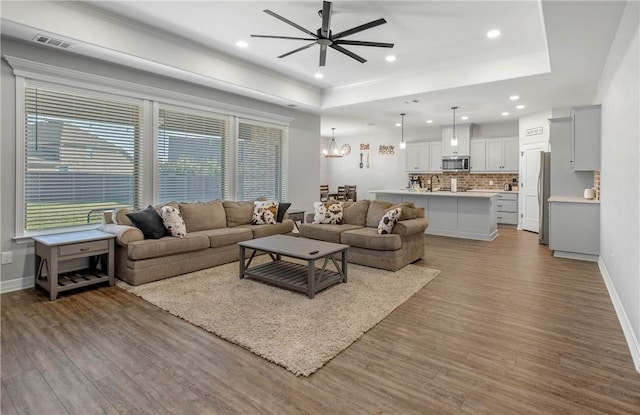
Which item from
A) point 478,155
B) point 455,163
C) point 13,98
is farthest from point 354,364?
point 478,155

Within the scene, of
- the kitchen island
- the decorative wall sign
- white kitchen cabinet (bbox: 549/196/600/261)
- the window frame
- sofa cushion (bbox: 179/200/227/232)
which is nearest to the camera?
the window frame

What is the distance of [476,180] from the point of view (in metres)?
9.71

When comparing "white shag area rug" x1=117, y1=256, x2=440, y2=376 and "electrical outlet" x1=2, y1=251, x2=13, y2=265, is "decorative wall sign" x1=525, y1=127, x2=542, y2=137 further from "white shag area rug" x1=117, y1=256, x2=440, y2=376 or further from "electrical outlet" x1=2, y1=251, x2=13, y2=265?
"electrical outlet" x1=2, y1=251, x2=13, y2=265

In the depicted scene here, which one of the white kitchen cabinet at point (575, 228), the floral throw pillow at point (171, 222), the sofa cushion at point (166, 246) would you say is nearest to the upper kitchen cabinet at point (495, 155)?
the white kitchen cabinet at point (575, 228)

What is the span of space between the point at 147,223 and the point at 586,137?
20.6 feet

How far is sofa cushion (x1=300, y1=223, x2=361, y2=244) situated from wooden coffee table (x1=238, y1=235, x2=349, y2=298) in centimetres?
84

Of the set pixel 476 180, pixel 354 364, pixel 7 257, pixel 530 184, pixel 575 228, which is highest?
pixel 476 180

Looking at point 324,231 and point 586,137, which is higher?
point 586,137

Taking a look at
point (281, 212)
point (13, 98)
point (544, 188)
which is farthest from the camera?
point (544, 188)

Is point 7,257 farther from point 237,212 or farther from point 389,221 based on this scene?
point 389,221

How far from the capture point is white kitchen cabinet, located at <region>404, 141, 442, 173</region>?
32.6 feet

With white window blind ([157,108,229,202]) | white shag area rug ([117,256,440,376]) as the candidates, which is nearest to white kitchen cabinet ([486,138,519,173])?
white shag area rug ([117,256,440,376])

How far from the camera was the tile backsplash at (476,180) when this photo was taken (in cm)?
923

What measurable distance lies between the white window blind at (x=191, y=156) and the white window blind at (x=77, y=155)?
1.30ft
